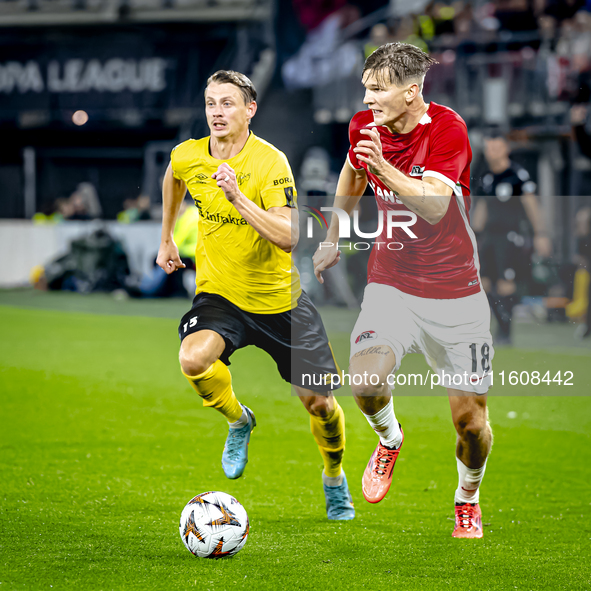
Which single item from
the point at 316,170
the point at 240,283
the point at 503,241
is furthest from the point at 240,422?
the point at 316,170

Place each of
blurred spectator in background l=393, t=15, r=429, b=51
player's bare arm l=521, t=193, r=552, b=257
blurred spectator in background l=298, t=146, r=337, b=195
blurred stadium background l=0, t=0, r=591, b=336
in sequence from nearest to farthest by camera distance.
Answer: player's bare arm l=521, t=193, r=552, b=257 < blurred spectator in background l=298, t=146, r=337, b=195 < blurred spectator in background l=393, t=15, r=429, b=51 < blurred stadium background l=0, t=0, r=591, b=336

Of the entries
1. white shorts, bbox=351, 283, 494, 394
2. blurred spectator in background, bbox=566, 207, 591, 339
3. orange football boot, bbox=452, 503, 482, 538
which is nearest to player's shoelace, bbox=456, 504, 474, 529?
orange football boot, bbox=452, 503, 482, 538

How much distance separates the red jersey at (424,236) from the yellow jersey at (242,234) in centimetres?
43

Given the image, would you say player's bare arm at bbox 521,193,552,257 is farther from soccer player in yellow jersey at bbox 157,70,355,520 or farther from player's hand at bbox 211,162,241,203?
player's hand at bbox 211,162,241,203

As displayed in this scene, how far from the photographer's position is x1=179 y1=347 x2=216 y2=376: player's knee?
430cm

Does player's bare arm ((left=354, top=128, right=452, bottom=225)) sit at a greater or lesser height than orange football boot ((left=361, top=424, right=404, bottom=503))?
greater

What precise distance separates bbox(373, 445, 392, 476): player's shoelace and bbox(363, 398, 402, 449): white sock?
1.4 inches

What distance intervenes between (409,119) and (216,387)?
1.60 m

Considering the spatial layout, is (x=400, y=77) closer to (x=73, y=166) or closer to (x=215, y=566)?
(x=215, y=566)

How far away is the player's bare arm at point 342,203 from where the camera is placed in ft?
14.4

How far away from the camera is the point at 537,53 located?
14008mm

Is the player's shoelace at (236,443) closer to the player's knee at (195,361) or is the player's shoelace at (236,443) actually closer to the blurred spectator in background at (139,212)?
the player's knee at (195,361)

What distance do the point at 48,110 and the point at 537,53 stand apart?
450 inches

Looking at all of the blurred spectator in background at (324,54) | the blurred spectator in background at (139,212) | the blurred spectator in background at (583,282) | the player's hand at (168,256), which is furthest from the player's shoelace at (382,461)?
the blurred spectator in background at (139,212)
